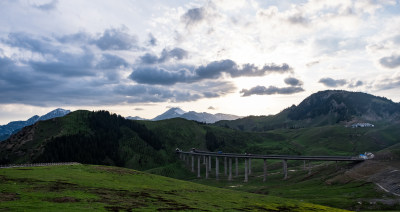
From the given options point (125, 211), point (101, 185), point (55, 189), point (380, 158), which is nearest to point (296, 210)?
point (125, 211)

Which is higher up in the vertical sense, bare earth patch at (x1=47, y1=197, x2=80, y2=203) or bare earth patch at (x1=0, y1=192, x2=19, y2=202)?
bare earth patch at (x1=0, y1=192, x2=19, y2=202)

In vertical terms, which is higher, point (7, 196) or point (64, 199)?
point (7, 196)

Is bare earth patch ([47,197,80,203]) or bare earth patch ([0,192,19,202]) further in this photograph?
bare earth patch ([47,197,80,203])

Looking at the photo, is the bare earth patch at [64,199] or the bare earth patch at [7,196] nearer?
the bare earth patch at [7,196]

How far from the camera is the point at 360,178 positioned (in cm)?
11950

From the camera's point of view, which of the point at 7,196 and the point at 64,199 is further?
the point at 64,199

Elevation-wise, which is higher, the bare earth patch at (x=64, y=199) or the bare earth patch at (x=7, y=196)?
the bare earth patch at (x=7, y=196)

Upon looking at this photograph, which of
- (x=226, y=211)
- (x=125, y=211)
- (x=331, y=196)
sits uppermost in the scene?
(x=125, y=211)

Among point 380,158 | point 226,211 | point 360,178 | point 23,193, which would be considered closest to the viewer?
point 23,193

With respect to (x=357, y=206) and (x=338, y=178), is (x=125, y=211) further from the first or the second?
(x=338, y=178)

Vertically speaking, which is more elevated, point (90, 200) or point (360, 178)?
point (90, 200)

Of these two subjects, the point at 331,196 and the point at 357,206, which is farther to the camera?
the point at 331,196

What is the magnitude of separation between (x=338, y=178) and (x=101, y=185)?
328 ft

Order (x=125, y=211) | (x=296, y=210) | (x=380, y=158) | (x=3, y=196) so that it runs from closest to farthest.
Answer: (x=125, y=211) < (x=3, y=196) < (x=296, y=210) < (x=380, y=158)
